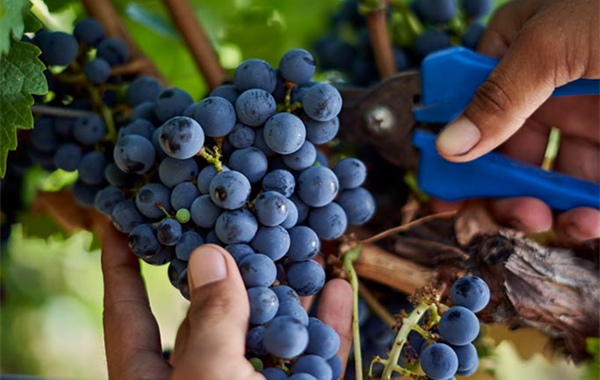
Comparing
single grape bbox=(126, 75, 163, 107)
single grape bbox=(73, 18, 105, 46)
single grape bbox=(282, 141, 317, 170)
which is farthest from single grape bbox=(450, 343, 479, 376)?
single grape bbox=(73, 18, 105, 46)

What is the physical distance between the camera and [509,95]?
70cm

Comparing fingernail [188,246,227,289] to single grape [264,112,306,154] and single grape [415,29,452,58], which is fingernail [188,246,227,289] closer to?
single grape [264,112,306,154]

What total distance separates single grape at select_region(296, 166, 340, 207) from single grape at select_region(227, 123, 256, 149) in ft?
0.20

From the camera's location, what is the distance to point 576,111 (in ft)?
2.85

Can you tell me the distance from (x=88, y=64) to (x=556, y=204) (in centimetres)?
58

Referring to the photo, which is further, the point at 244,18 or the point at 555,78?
the point at 244,18

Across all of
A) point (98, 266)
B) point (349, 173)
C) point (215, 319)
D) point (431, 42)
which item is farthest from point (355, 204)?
point (98, 266)

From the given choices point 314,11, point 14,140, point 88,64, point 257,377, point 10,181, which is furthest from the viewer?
point 314,11

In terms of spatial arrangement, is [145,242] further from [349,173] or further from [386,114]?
[386,114]

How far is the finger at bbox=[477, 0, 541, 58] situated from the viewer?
0.80 m

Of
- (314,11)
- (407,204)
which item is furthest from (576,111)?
(314,11)

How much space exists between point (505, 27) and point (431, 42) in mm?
129

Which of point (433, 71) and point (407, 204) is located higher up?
point (433, 71)

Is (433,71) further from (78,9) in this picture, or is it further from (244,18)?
(78,9)
